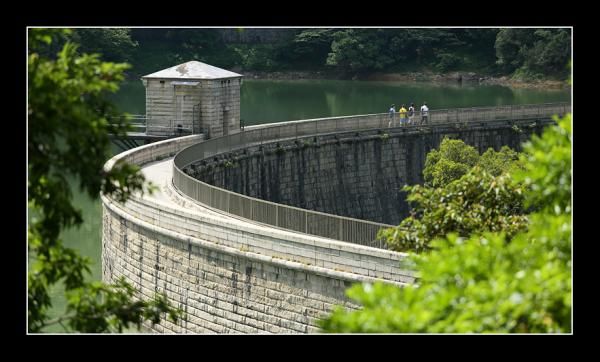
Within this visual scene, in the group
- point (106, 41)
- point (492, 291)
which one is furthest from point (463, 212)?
point (106, 41)

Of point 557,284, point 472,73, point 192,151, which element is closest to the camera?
point 557,284

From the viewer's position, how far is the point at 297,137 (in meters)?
51.1

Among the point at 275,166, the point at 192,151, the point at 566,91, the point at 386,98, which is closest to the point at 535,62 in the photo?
the point at 566,91

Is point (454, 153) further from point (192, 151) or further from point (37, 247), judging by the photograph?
point (37, 247)

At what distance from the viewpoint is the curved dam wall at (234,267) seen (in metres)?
25.9

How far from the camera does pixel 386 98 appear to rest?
318 feet

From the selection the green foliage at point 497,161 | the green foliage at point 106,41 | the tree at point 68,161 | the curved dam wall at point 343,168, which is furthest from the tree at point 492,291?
the green foliage at point 106,41

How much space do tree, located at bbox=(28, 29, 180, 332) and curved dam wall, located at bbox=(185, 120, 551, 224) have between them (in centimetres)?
2465

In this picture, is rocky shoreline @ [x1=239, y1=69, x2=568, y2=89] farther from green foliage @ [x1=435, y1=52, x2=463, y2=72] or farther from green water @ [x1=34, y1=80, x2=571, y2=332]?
green water @ [x1=34, y1=80, x2=571, y2=332]

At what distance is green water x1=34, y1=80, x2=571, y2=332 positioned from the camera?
85125mm

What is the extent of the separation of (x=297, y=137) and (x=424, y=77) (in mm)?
62440

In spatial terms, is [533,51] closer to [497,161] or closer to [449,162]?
[497,161]

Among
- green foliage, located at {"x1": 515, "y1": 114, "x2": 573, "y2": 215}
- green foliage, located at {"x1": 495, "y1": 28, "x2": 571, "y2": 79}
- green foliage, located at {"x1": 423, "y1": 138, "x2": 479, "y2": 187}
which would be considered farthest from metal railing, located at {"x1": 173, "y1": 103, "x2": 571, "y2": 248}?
green foliage, located at {"x1": 495, "y1": 28, "x2": 571, "y2": 79}

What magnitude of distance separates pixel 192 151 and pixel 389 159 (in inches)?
593
